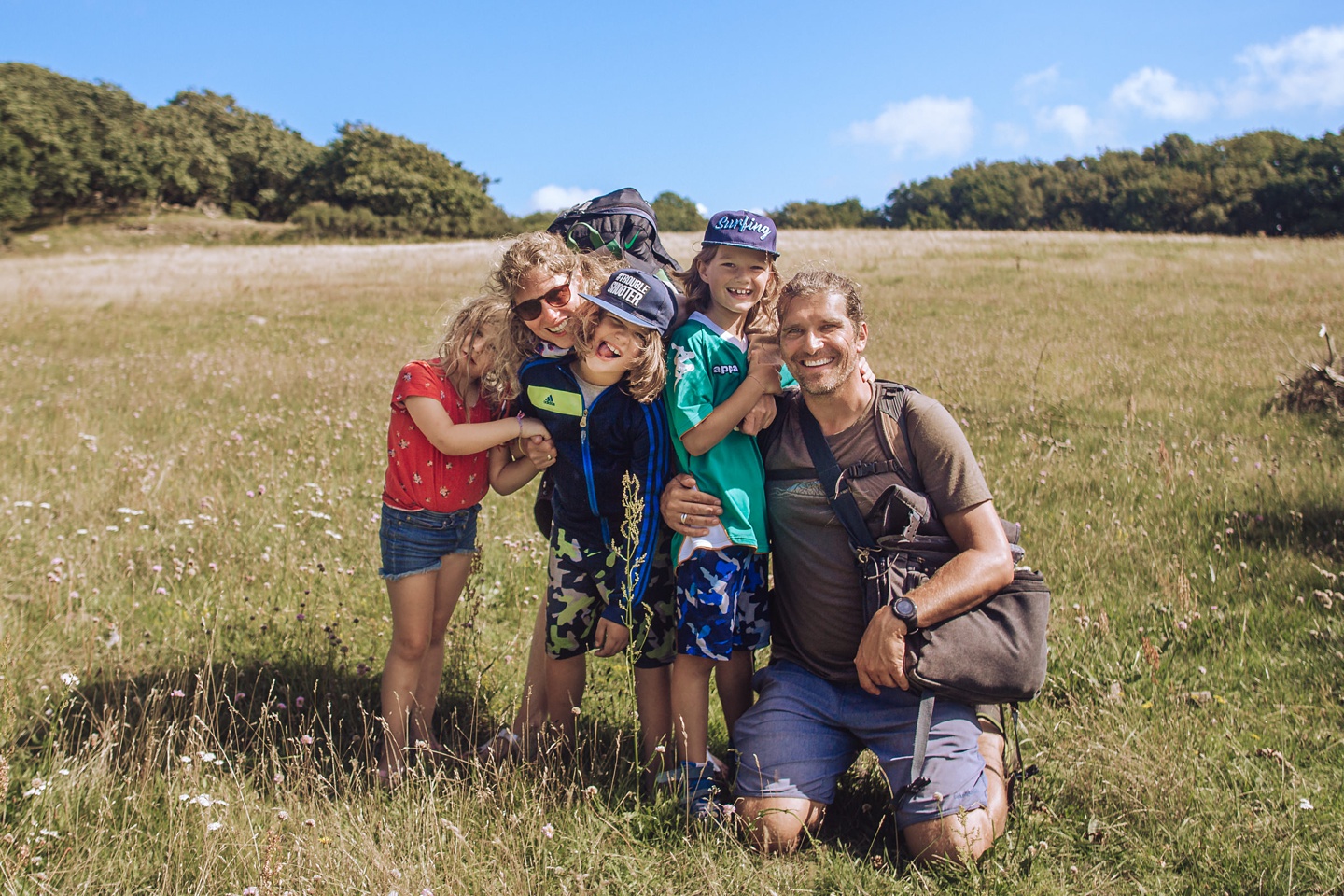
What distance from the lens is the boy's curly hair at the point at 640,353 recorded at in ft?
10.3

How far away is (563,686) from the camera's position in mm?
3547

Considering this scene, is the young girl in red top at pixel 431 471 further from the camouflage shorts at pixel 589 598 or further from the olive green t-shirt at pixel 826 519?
the olive green t-shirt at pixel 826 519

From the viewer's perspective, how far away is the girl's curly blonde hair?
10.5 feet

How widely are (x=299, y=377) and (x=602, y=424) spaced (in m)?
8.70

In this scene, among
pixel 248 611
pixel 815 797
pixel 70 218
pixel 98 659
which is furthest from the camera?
pixel 70 218

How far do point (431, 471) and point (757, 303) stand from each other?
150 centimetres

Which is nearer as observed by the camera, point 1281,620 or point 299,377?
point 1281,620

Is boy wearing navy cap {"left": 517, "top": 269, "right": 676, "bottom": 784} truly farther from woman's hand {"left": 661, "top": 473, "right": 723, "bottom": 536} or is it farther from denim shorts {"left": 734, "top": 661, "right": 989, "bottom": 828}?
denim shorts {"left": 734, "top": 661, "right": 989, "bottom": 828}

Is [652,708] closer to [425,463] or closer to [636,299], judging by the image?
[425,463]

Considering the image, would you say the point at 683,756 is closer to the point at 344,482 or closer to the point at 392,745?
the point at 392,745

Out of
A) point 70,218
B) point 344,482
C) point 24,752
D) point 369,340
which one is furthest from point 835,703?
point 70,218

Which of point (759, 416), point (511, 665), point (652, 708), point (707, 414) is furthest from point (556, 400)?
point (511, 665)

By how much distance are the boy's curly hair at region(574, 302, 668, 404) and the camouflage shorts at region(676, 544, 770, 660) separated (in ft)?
2.17

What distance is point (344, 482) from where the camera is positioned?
257 inches
